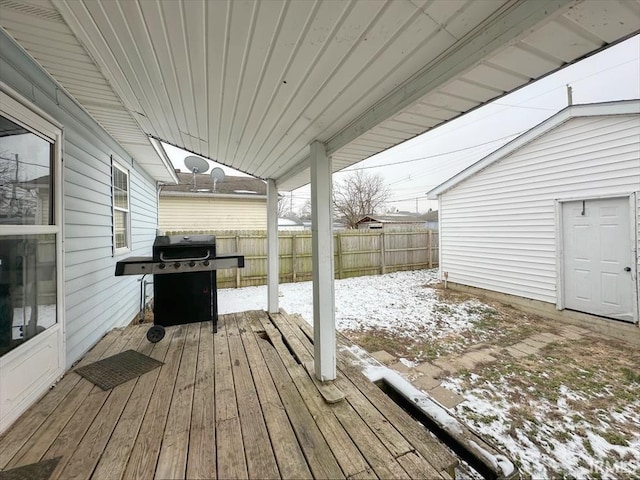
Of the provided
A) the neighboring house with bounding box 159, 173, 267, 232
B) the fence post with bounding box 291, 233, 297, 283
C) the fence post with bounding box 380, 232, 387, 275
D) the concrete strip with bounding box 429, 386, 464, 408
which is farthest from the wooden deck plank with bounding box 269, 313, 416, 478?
the neighboring house with bounding box 159, 173, 267, 232

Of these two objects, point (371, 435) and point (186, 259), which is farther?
point (186, 259)

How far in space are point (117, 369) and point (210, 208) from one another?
8525mm

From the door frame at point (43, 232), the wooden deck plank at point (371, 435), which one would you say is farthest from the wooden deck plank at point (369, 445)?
the door frame at point (43, 232)

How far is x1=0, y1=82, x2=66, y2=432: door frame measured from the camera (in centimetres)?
175

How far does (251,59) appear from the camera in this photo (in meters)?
1.47

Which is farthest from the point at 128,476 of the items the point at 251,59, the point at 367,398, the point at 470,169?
the point at 470,169

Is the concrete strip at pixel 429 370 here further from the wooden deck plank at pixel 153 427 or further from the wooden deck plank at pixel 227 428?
the wooden deck plank at pixel 153 427

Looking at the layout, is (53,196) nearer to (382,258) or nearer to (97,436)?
(97,436)

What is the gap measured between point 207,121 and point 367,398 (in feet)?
9.12

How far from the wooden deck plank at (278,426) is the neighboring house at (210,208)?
8.38 metres

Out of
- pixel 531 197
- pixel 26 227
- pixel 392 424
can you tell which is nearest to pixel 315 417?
pixel 392 424

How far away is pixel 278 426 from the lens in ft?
5.83

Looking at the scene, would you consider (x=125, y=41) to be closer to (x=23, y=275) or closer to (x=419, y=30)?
(x=419, y=30)

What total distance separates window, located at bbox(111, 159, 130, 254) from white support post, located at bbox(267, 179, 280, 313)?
2198 mm
